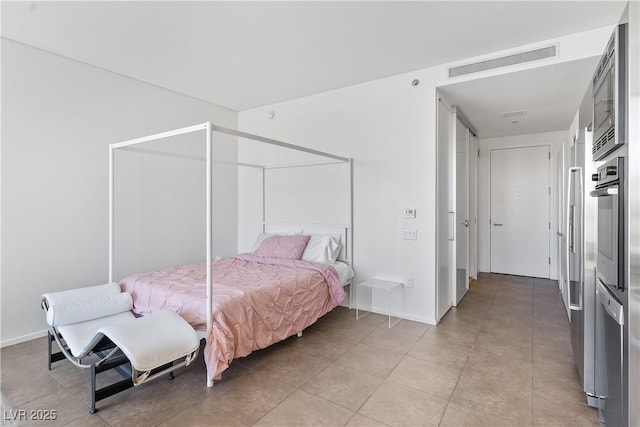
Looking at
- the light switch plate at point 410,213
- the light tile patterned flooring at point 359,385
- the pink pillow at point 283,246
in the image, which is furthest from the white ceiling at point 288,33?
the light tile patterned flooring at point 359,385

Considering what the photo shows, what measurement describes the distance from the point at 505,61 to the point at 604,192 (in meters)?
2.00

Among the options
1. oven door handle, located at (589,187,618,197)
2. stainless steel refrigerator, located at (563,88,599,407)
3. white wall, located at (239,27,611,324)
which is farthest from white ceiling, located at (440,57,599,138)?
oven door handle, located at (589,187,618,197)

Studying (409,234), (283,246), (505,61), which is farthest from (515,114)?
(283,246)

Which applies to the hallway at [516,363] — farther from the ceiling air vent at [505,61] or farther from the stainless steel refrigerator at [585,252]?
the ceiling air vent at [505,61]

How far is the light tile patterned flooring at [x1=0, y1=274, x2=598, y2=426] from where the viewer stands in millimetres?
1942

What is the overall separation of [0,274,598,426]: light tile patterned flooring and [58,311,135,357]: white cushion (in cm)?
33

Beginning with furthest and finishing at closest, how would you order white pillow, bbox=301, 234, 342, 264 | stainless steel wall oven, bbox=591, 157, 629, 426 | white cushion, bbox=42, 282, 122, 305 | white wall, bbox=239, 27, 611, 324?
white pillow, bbox=301, 234, 342, 264 < white wall, bbox=239, 27, 611, 324 < white cushion, bbox=42, 282, 122, 305 < stainless steel wall oven, bbox=591, 157, 629, 426

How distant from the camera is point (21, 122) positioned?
295cm

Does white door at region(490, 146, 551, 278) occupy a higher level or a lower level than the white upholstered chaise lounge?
higher

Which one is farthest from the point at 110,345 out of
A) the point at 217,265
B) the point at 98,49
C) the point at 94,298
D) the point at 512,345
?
the point at 512,345

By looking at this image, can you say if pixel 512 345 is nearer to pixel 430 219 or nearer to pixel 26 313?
pixel 430 219

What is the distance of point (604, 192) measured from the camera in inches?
60.2

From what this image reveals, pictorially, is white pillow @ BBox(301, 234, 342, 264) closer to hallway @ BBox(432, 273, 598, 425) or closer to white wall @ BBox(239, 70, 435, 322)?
white wall @ BBox(239, 70, 435, 322)

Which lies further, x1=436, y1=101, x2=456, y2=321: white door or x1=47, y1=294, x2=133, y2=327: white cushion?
x1=436, y1=101, x2=456, y2=321: white door
